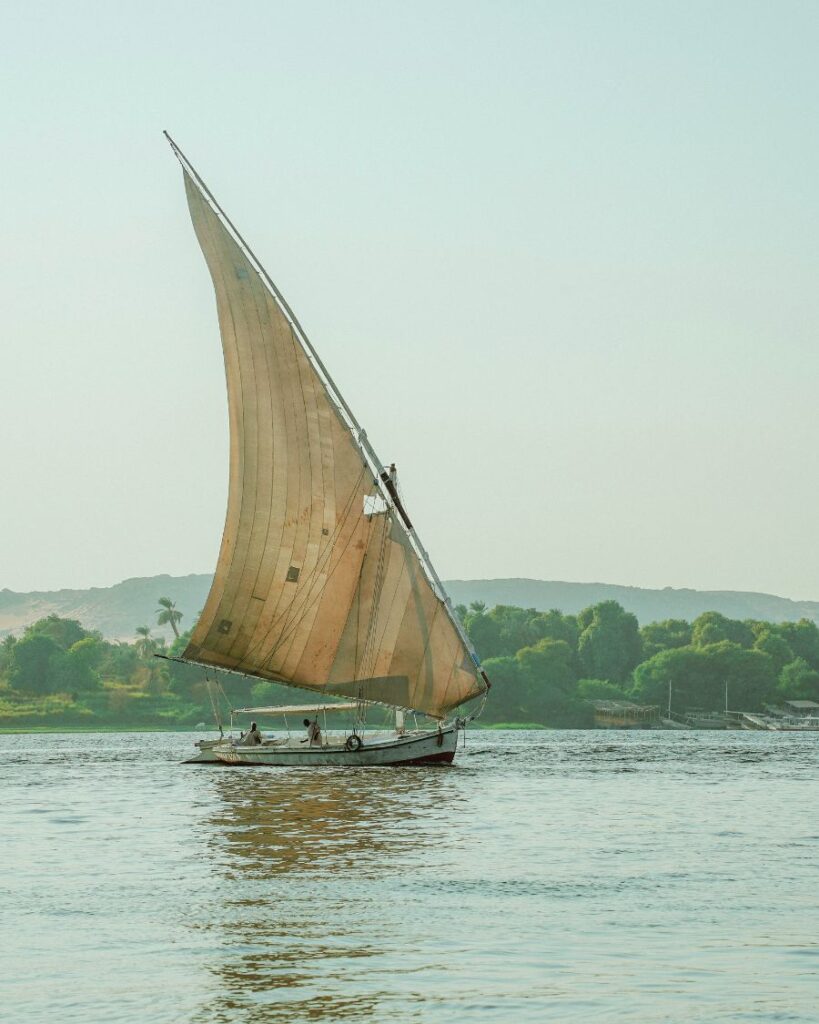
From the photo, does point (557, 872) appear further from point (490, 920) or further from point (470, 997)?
point (470, 997)

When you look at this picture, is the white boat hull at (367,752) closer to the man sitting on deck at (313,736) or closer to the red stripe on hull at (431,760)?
the red stripe on hull at (431,760)

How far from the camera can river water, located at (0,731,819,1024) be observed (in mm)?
21547

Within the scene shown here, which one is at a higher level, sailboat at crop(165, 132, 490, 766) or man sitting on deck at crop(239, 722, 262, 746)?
sailboat at crop(165, 132, 490, 766)

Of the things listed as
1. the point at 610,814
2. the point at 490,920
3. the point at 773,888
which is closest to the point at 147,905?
the point at 490,920

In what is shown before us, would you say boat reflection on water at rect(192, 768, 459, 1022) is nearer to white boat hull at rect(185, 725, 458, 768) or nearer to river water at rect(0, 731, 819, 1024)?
river water at rect(0, 731, 819, 1024)

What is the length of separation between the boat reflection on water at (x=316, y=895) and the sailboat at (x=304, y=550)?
10.4 metres

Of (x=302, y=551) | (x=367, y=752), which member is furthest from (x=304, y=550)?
(x=367, y=752)

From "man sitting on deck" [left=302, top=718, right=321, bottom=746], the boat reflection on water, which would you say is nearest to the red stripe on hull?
"man sitting on deck" [left=302, top=718, right=321, bottom=746]

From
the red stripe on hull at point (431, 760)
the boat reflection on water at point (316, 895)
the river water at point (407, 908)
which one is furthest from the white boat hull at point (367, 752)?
the boat reflection on water at point (316, 895)

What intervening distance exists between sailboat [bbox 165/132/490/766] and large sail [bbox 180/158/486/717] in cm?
4

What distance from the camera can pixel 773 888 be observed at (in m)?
32.6

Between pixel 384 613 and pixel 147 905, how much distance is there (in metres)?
39.6

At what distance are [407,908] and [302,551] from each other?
130 feet

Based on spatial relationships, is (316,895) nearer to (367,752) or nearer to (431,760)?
(367,752)
